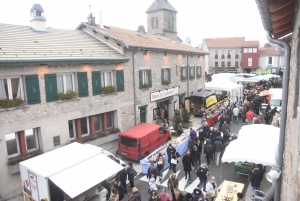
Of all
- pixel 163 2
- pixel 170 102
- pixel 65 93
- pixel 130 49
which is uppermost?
pixel 163 2

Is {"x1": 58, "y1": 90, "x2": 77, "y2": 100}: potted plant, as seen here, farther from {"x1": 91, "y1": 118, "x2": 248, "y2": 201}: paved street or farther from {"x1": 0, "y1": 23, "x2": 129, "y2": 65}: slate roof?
{"x1": 91, "y1": 118, "x2": 248, "y2": 201}: paved street

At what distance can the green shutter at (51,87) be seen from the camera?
1205 centimetres

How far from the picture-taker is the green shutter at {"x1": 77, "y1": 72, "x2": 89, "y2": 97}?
13508 mm

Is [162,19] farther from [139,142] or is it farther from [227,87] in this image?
[139,142]

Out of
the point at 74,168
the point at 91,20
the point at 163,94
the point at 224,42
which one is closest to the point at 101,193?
the point at 74,168

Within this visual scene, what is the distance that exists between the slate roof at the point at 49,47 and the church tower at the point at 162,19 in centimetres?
2722

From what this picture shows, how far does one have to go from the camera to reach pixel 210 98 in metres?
23.2

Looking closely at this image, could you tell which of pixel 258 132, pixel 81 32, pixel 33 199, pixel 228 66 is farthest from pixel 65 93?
pixel 228 66

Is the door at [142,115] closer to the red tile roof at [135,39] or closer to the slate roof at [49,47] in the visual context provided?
the slate roof at [49,47]

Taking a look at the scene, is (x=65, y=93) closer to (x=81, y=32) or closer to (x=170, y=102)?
(x=81, y=32)

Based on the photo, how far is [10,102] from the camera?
34.8 feet

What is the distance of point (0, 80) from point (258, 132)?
11146mm

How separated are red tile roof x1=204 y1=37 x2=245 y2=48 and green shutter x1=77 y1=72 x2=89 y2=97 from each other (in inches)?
1977

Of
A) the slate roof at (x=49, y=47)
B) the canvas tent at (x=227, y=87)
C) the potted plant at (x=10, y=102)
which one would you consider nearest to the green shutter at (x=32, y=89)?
the potted plant at (x=10, y=102)
